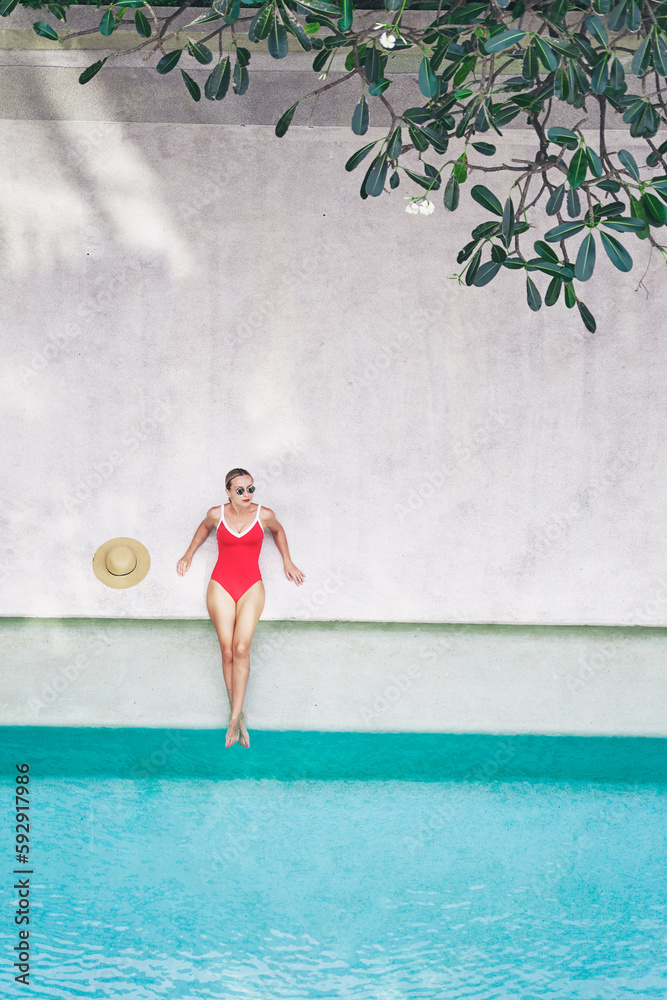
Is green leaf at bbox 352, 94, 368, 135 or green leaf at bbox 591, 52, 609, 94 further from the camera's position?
green leaf at bbox 352, 94, 368, 135

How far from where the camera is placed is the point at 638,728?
5.08 meters

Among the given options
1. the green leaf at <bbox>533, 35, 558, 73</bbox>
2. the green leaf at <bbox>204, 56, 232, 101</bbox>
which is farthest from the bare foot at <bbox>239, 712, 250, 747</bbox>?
the green leaf at <bbox>533, 35, 558, 73</bbox>

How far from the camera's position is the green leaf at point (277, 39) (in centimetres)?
340

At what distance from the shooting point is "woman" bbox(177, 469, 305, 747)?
4.92m

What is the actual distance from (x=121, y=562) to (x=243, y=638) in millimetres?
1061

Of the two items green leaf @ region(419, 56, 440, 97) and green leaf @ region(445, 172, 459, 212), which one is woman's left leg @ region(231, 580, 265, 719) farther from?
green leaf @ region(419, 56, 440, 97)

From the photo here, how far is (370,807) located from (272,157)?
4.37m

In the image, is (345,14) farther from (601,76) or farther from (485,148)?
(601,76)

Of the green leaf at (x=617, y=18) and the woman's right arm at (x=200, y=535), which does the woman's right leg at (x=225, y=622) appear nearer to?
the woman's right arm at (x=200, y=535)

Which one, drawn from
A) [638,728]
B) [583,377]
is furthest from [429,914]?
[583,377]

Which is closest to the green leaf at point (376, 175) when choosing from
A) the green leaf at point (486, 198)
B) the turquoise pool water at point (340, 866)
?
the green leaf at point (486, 198)

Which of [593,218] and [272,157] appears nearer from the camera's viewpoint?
[593,218]

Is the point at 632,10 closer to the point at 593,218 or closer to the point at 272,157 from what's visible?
the point at 593,218

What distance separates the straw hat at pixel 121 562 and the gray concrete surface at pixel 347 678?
31 centimetres
